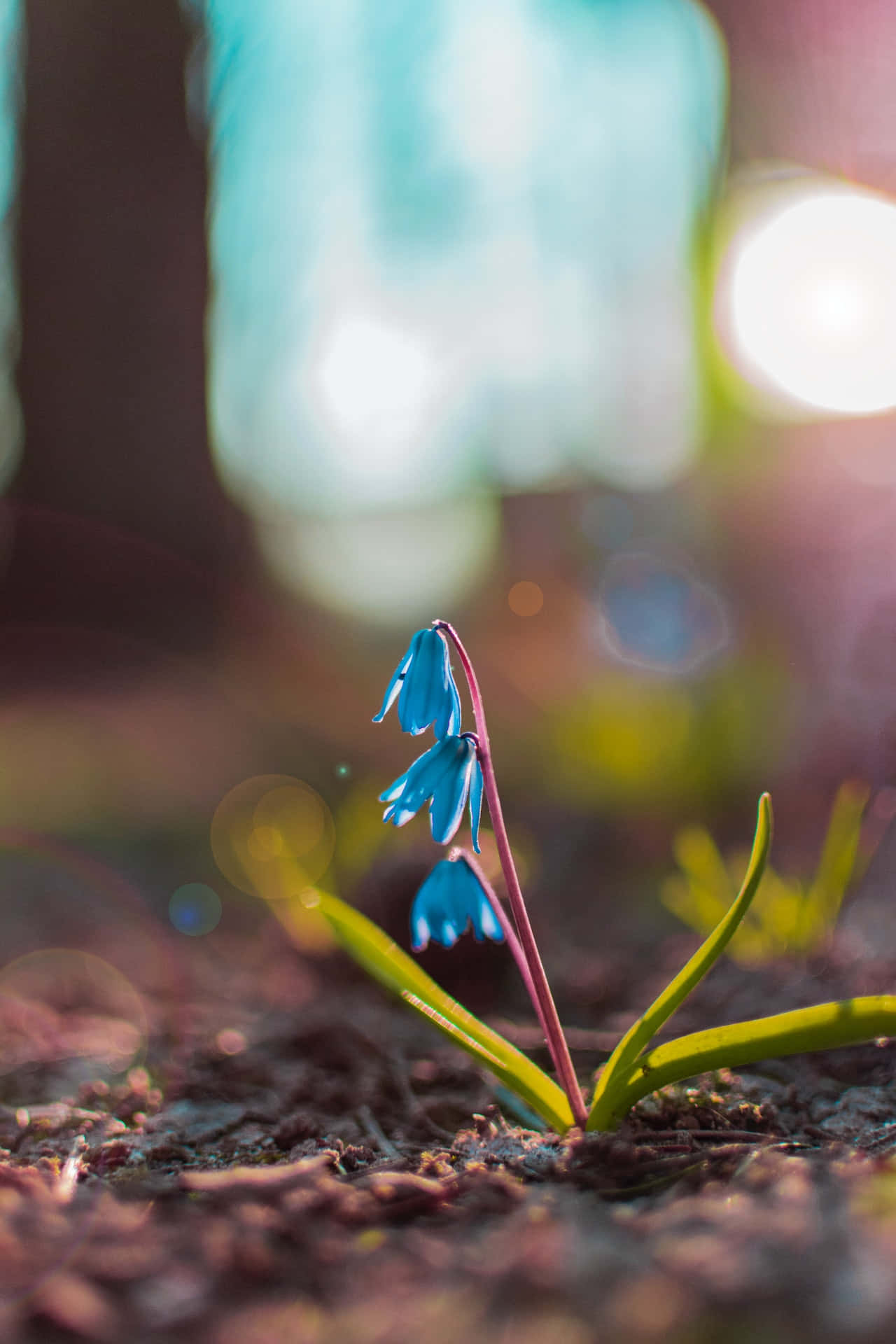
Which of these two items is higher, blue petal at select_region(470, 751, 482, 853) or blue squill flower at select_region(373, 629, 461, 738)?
blue squill flower at select_region(373, 629, 461, 738)

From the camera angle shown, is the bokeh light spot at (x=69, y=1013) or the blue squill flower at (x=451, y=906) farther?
the bokeh light spot at (x=69, y=1013)

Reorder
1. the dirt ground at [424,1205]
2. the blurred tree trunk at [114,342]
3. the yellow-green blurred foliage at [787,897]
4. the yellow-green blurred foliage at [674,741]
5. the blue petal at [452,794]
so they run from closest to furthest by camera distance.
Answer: the dirt ground at [424,1205], the blue petal at [452,794], the yellow-green blurred foliage at [787,897], the yellow-green blurred foliage at [674,741], the blurred tree trunk at [114,342]

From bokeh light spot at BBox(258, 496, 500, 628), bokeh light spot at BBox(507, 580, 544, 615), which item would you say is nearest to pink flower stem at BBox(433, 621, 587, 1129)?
bokeh light spot at BBox(507, 580, 544, 615)

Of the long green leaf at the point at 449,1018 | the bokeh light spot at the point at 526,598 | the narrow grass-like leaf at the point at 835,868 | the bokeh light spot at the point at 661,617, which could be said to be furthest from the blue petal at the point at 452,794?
the bokeh light spot at the point at 526,598

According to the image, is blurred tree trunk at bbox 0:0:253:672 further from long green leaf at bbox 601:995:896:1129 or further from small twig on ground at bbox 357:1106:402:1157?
long green leaf at bbox 601:995:896:1129

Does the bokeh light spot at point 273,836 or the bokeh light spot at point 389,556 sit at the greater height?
the bokeh light spot at point 389,556

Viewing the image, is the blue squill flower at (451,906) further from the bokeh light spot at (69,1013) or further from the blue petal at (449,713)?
the bokeh light spot at (69,1013)

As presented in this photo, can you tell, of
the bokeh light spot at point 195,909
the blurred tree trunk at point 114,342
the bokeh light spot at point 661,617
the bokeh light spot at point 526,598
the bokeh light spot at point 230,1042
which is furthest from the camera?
the bokeh light spot at point 526,598
